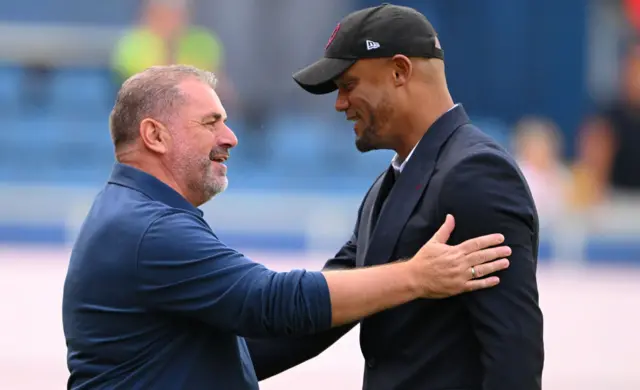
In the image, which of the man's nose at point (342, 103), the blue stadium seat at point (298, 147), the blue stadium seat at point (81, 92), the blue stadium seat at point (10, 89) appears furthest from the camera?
the blue stadium seat at point (10, 89)

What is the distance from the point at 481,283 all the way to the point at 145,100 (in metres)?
1.09

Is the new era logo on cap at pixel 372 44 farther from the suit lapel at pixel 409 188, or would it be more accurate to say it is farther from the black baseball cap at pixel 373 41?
the suit lapel at pixel 409 188

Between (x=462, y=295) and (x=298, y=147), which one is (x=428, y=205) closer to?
(x=462, y=295)

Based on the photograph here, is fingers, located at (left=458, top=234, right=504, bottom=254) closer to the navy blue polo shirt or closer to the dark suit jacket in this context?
the dark suit jacket

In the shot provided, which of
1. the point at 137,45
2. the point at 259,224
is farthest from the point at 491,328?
the point at 137,45

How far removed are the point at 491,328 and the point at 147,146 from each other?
1.11 metres

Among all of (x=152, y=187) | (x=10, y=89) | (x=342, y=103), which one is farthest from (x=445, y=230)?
(x=10, y=89)

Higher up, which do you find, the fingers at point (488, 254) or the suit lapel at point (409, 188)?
the suit lapel at point (409, 188)

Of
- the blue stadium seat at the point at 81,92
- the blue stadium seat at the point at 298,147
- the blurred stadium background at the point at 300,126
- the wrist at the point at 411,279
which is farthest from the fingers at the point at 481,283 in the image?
the blue stadium seat at the point at 81,92

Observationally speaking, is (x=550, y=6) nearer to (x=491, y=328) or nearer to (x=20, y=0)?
(x=20, y=0)

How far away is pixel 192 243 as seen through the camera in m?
3.42

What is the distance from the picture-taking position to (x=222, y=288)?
3.38m

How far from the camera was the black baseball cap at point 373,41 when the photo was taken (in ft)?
11.0

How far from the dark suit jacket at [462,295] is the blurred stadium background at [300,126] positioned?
594 centimetres
